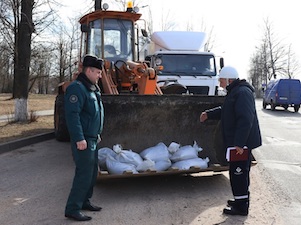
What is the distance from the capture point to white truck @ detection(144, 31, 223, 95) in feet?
38.3

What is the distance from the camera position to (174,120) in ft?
22.4

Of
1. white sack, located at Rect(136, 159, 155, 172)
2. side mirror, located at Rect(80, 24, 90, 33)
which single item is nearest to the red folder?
white sack, located at Rect(136, 159, 155, 172)

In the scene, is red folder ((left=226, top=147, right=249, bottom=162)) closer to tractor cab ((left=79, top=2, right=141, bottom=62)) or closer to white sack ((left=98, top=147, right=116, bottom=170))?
white sack ((left=98, top=147, right=116, bottom=170))

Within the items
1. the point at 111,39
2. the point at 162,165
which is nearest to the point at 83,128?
the point at 162,165

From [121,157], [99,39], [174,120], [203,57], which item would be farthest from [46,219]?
[203,57]

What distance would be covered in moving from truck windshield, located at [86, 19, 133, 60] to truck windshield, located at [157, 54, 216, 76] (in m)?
2.87

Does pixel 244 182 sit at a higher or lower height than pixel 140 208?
higher

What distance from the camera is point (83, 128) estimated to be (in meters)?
4.63

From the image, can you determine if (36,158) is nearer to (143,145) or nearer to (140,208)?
(143,145)

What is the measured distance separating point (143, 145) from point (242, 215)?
2.37 m

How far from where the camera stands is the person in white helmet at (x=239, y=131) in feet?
15.8

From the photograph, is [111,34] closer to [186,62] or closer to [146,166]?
[186,62]

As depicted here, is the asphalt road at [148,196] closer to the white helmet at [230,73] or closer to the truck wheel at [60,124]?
the white helmet at [230,73]

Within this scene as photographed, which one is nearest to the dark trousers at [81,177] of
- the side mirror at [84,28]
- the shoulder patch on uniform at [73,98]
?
the shoulder patch on uniform at [73,98]
